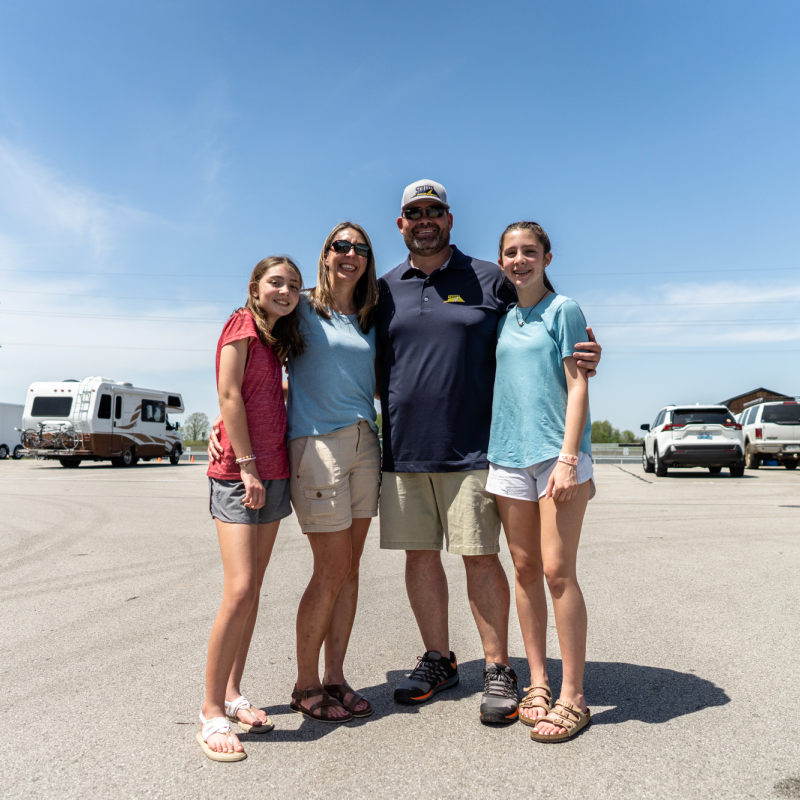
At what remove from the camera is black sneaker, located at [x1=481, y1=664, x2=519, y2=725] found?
2953 mm

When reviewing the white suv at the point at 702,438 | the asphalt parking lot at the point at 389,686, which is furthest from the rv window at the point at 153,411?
the asphalt parking lot at the point at 389,686

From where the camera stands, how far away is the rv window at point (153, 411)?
26.7 metres

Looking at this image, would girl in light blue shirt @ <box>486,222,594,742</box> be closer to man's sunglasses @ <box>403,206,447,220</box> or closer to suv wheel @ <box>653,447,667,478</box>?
man's sunglasses @ <box>403,206,447,220</box>

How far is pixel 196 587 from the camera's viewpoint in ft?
18.0

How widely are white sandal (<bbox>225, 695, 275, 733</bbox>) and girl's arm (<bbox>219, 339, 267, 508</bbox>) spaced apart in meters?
0.82

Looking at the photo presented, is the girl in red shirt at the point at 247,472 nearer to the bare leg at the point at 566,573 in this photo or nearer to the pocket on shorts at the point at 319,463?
the pocket on shorts at the point at 319,463

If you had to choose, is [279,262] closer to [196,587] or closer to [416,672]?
[416,672]

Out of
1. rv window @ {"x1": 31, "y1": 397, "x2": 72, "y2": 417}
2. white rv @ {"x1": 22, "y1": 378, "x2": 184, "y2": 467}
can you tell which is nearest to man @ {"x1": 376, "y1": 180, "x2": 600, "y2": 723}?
white rv @ {"x1": 22, "y1": 378, "x2": 184, "y2": 467}

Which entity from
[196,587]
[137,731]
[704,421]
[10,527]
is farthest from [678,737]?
[704,421]

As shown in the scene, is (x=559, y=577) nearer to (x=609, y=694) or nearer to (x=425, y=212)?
(x=609, y=694)

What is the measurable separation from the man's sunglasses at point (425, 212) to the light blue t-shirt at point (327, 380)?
76 centimetres

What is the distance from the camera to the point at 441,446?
3375mm

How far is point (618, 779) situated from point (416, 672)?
1.12 m

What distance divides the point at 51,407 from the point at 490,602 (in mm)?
23850
